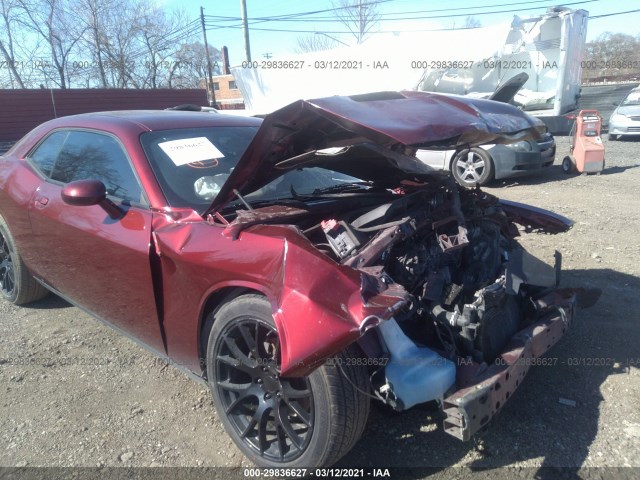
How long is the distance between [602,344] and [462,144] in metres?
1.77

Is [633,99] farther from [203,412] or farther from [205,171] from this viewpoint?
[203,412]

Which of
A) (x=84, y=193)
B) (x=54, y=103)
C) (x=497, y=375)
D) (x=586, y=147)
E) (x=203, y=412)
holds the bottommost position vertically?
(x=203, y=412)

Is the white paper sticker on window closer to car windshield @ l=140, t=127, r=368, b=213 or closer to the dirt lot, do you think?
car windshield @ l=140, t=127, r=368, b=213

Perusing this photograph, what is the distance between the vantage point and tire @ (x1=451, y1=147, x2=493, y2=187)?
30.6 ft

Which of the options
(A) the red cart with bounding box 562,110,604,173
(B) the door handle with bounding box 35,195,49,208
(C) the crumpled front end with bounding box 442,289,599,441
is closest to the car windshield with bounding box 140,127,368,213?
(B) the door handle with bounding box 35,195,49,208

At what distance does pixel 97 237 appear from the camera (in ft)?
10.0

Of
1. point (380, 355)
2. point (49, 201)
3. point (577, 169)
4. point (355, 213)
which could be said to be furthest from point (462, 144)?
point (577, 169)

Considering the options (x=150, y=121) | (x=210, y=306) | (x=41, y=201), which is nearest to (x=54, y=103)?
(x=41, y=201)

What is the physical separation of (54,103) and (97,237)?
1832 cm

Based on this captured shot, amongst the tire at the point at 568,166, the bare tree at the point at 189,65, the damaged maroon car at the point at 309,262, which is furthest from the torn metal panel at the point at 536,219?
the bare tree at the point at 189,65

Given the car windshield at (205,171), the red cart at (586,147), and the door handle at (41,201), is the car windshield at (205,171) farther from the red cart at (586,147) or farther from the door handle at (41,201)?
the red cart at (586,147)

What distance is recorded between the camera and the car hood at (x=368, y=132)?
89.9 inches

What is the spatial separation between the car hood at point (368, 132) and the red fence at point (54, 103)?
60.6 feet

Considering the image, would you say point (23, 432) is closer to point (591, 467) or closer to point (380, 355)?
point (380, 355)
